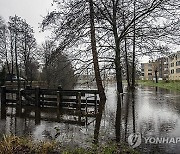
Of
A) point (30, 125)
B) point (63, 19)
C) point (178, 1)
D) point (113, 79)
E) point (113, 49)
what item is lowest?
point (30, 125)

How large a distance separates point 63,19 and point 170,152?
11670 mm

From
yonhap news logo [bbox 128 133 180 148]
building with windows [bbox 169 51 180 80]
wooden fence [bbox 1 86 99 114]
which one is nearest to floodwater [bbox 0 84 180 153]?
yonhap news logo [bbox 128 133 180 148]

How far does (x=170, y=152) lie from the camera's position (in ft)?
17.9

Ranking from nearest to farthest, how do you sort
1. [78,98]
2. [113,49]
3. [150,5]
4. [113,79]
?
1. [78,98]
2. [150,5]
3. [113,49]
4. [113,79]

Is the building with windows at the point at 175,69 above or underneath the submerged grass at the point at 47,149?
above

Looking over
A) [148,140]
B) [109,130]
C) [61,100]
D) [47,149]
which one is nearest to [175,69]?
[61,100]

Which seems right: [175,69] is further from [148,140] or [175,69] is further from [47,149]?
[47,149]

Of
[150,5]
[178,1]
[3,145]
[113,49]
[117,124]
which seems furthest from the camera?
[113,49]

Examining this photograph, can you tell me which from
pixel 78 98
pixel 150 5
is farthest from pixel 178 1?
pixel 78 98

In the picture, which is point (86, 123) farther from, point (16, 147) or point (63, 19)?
point (63, 19)

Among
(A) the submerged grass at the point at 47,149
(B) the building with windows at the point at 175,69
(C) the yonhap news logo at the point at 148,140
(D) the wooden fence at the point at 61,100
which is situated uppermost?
(B) the building with windows at the point at 175,69

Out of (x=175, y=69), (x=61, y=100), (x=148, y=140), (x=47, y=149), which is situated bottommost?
(x=148, y=140)

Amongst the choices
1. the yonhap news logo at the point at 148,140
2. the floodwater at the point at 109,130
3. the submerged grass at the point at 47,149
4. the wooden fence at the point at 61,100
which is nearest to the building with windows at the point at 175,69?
the wooden fence at the point at 61,100

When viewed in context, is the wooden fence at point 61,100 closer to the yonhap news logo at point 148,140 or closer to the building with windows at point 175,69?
the yonhap news logo at point 148,140
